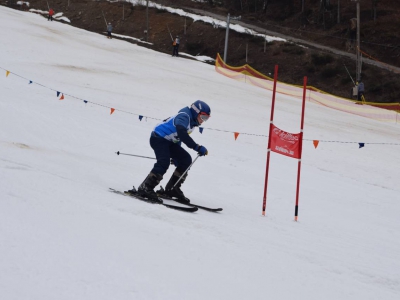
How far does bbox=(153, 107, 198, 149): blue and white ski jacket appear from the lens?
26.7ft

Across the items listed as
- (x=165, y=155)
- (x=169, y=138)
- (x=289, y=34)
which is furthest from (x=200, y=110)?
(x=289, y=34)

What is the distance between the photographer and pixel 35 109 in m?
16.1

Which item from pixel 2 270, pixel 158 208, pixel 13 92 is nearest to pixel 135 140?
pixel 13 92

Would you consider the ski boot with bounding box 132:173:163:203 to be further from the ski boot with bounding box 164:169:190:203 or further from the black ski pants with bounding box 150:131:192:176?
the ski boot with bounding box 164:169:190:203

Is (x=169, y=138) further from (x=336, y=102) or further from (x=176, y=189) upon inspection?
(x=336, y=102)

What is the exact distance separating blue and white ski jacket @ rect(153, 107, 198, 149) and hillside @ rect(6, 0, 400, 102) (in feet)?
108

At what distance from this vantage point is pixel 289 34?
177ft

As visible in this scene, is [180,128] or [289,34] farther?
[289,34]

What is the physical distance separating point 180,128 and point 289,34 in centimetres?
4759

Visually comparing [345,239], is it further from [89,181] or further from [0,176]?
[0,176]

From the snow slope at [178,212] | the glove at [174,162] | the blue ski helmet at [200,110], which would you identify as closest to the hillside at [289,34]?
the snow slope at [178,212]

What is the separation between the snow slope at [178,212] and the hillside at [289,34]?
1805 cm

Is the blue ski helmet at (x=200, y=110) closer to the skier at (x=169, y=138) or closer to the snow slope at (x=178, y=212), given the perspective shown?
the skier at (x=169, y=138)

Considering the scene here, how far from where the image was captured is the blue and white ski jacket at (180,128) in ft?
26.7
